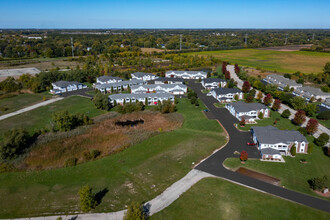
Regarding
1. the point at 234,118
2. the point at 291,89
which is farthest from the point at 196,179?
the point at 291,89

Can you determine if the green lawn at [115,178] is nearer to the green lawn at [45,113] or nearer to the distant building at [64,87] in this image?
the green lawn at [45,113]

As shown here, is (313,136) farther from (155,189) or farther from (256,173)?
(155,189)

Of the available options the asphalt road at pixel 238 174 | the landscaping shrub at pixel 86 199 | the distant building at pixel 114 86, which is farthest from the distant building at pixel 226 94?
the landscaping shrub at pixel 86 199

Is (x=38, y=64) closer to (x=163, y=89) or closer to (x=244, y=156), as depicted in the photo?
(x=163, y=89)

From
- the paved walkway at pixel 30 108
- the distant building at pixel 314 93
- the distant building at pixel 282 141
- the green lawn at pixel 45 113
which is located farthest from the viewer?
the distant building at pixel 314 93

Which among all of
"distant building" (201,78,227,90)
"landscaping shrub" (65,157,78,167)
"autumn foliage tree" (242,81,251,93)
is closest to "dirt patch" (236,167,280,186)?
"landscaping shrub" (65,157,78,167)

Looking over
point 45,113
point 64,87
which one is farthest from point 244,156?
point 64,87

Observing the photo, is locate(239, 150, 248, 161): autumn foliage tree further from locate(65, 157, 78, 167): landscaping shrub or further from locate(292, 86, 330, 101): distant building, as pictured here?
locate(292, 86, 330, 101): distant building
